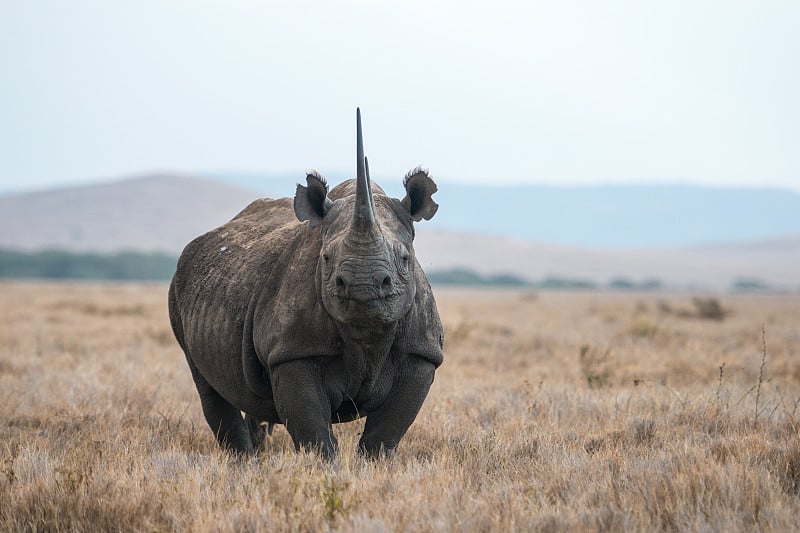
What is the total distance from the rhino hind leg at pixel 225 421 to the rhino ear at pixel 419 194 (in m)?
2.25

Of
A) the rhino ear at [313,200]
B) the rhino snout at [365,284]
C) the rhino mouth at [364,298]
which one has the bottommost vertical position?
Answer: the rhino mouth at [364,298]

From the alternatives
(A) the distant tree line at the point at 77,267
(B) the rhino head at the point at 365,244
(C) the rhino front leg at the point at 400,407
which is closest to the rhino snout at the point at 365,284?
(B) the rhino head at the point at 365,244

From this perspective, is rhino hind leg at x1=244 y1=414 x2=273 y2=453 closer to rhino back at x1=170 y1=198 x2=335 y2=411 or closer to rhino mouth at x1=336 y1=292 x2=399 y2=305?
rhino back at x1=170 y1=198 x2=335 y2=411

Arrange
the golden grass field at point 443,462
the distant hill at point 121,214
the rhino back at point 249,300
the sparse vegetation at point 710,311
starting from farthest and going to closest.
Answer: the distant hill at point 121,214 → the sparse vegetation at point 710,311 → the rhino back at point 249,300 → the golden grass field at point 443,462

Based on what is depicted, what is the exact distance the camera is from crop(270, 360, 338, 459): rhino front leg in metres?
5.56

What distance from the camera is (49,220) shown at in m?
140

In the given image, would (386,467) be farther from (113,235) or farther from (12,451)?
(113,235)

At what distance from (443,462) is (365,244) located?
133 centimetres

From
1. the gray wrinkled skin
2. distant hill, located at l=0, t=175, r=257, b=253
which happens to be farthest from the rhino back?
distant hill, located at l=0, t=175, r=257, b=253

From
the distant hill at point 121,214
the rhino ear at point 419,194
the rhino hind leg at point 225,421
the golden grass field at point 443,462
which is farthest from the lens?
the distant hill at point 121,214

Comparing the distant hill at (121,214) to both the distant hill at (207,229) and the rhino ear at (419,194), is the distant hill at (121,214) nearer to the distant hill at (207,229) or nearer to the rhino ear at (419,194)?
the distant hill at (207,229)

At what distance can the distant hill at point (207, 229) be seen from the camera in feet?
392

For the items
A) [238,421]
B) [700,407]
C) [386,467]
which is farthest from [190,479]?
[700,407]

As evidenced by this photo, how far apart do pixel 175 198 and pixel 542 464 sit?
146m
